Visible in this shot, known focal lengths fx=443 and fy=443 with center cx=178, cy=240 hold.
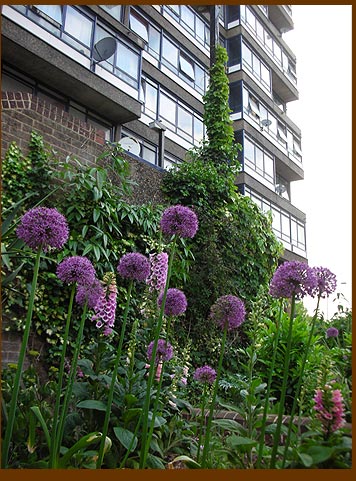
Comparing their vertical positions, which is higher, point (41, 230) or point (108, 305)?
point (41, 230)

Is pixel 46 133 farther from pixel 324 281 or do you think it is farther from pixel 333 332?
pixel 324 281

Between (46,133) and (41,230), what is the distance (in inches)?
118

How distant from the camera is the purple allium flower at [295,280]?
1.51m

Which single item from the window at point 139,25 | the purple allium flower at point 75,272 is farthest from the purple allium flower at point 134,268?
the window at point 139,25

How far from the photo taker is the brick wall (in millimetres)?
3902

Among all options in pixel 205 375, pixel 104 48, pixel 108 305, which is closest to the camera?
pixel 205 375

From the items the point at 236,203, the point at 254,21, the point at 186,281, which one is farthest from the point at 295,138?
the point at 186,281

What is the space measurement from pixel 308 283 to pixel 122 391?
1218mm

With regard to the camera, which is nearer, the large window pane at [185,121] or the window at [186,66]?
the large window pane at [185,121]

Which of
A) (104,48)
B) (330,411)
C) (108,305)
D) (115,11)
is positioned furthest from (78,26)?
(330,411)

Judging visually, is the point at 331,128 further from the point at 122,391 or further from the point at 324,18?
the point at 122,391

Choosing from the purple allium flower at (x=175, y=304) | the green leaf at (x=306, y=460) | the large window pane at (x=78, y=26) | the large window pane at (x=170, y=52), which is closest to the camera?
the green leaf at (x=306, y=460)

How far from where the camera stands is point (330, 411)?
125 cm

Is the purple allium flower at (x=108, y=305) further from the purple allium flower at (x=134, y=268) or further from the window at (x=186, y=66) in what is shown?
the window at (x=186, y=66)
